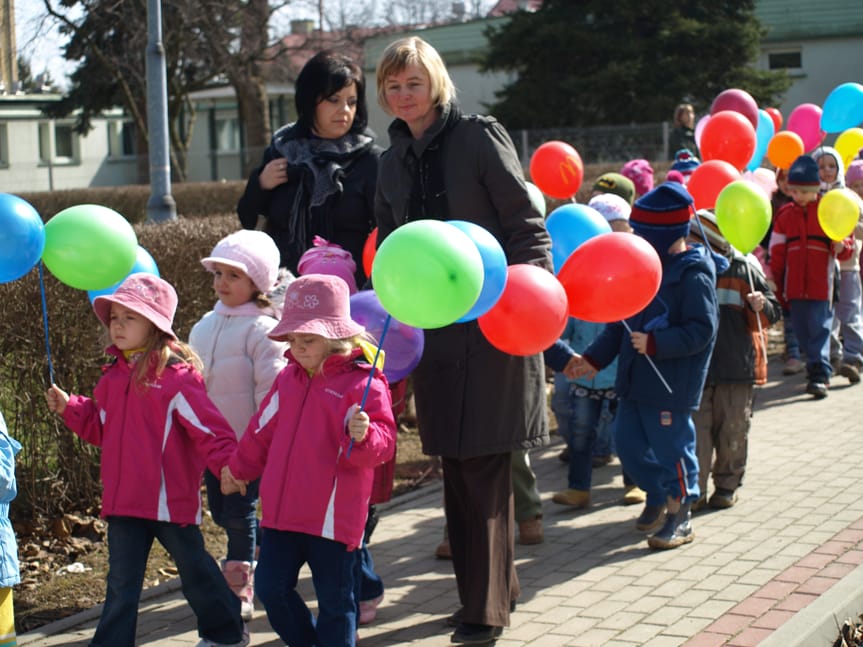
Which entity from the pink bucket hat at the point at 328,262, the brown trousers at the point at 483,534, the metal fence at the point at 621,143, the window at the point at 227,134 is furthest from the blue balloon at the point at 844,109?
the window at the point at 227,134

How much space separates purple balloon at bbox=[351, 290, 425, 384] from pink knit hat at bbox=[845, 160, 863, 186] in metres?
7.18

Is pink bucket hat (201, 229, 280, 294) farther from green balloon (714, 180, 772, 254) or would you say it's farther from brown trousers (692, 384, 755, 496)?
brown trousers (692, 384, 755, 496)

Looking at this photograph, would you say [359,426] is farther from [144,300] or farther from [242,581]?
[242,581]

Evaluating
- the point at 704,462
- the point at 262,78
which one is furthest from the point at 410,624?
the point at 262,78

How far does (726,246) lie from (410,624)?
9.17ft

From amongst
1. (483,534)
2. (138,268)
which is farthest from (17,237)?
(483,534)

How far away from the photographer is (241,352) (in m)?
5.07

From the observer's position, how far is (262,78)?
3484cm

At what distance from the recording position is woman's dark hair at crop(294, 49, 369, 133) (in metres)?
5.47

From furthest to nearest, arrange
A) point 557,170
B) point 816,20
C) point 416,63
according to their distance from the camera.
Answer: point 816,20 < point 557,170 < point 416,63

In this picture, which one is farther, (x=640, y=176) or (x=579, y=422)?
(x=640, y=176)

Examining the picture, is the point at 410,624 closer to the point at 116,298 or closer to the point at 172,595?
the point at 172,595

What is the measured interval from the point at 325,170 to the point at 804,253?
5.35m

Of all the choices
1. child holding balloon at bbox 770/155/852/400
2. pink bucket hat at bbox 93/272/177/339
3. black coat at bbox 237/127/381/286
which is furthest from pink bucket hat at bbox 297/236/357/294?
child holding balloon at bbox 770/155/852/400
